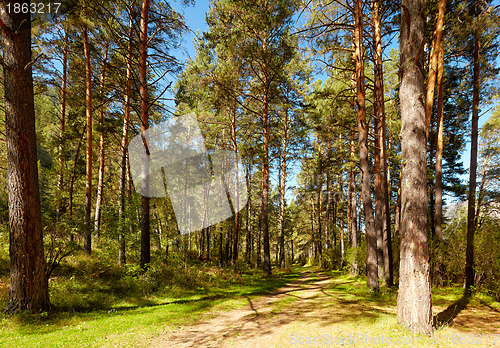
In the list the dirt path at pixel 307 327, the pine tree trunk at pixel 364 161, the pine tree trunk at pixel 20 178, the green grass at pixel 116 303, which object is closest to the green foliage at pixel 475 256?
the dirt path at pixel 307 327

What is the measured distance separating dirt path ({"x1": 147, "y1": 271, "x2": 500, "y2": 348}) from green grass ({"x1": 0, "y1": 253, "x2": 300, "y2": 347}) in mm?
702

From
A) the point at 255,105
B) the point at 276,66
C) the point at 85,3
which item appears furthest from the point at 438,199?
the point at 85,3

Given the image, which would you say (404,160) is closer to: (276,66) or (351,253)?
(276,66)

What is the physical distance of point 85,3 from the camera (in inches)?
253

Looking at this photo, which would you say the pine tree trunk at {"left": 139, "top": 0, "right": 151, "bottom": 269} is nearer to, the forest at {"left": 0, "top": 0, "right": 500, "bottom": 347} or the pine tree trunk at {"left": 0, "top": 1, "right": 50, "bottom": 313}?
the forest at {"left": 0, "top": 0, "right": 500, "bottom": 347}

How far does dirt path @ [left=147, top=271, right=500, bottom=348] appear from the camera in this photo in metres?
3.93

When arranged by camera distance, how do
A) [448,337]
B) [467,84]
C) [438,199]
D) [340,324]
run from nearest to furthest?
[448,337]
[340,324]
[467,84]
[438,199]

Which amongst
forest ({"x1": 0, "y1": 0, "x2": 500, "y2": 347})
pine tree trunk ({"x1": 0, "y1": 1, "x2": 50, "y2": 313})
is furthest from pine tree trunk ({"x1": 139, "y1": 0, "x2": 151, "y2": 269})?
pine tree trunk ({"x1": 0, "y1": 1, "x2": 50, "y2": 313})

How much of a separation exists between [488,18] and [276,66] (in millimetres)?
7532

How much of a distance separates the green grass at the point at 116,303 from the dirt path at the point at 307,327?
2.30 feet

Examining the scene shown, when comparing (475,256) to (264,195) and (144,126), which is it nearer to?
(264,195)

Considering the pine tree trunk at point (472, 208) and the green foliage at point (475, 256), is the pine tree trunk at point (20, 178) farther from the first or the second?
the green foliage at point (475, 256)

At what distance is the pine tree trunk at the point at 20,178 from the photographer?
5055 mm

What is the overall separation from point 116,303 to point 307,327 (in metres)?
5.81
